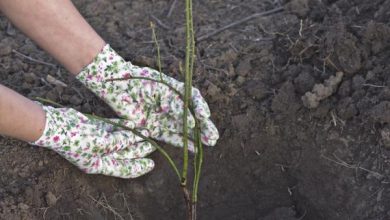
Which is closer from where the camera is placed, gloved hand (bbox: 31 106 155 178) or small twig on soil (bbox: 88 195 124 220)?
gloved hand (bbox: 31 106 155 178)

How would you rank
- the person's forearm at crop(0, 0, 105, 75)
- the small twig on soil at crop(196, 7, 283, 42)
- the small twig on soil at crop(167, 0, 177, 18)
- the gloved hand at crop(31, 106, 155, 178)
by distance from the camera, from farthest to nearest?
the small twig on soil at crop(167, 0, 177, 18) < the small twig on soil at crop(196, 7, 283, 42) < the person's forearm at crop(0, 0, 105, 75) < the gloved hand at crop(31, 106, 155, 178)

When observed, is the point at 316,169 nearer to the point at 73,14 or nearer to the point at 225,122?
the point at 225,122

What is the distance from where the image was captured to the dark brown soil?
2152 mm

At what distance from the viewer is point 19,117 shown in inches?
78.2

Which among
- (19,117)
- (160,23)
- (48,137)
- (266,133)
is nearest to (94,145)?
(48,137)

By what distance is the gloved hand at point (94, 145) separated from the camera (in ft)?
6.77

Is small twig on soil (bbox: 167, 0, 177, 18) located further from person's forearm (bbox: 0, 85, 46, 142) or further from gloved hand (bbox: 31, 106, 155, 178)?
person's forearm (bbox: 0, 85, 46, 142)

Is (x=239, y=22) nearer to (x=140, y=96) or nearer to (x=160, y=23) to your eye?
(x=160, y=23)

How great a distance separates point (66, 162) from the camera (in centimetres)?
221

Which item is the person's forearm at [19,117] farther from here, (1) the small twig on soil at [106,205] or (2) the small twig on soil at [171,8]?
(2) the small twig on soil at [171,8]

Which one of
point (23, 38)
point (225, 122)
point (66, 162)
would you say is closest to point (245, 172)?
point (225, 122)

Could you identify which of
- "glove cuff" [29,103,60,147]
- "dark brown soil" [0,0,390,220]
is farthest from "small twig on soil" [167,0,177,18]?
"glove cuff" [29,103,60,147]

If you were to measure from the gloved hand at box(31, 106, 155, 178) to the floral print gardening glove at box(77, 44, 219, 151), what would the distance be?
75mm

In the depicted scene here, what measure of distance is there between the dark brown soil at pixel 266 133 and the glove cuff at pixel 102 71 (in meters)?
0.12
